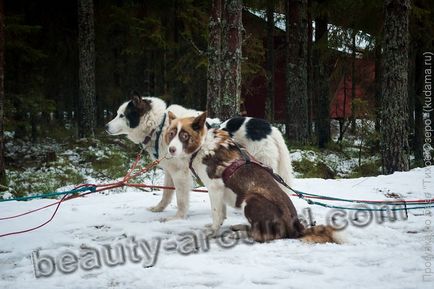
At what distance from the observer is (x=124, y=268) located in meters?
3.63

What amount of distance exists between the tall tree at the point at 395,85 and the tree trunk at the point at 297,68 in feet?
21.6

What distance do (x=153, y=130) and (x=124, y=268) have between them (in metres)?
2.89

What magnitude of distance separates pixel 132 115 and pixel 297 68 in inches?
438

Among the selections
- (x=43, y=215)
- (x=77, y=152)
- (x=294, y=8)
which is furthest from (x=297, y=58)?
(x=43, y=215)

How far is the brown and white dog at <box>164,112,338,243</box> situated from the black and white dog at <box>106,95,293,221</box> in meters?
0.67

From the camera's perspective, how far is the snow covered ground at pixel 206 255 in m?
3.28

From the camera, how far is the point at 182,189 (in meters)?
5.66

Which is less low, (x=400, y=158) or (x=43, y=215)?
(x=400, y=158)

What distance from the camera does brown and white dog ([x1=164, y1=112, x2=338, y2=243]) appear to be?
4242 millimetres

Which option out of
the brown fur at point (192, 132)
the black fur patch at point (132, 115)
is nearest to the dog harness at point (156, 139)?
the black fur patch at point (132, 115)

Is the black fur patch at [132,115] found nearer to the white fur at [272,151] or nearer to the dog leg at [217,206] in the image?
the white fur at [272,151]

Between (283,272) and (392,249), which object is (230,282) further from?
(392,249)

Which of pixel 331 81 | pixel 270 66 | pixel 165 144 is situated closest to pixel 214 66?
pixel 165 144

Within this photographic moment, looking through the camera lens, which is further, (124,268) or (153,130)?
(153,130)
